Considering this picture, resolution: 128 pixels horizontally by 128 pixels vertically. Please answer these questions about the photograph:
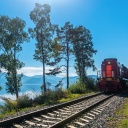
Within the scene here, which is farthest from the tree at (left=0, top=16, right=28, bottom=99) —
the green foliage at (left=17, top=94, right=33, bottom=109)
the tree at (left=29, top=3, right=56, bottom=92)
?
the green foliage at (left=17, top=94, right=33, bottom=109)

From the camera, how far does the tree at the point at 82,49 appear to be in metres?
52.0

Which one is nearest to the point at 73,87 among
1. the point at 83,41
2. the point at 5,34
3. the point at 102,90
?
the point at 102,90

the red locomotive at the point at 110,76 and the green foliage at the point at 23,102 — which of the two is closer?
the green foliage at the point at 23,102

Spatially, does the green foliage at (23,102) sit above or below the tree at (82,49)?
below

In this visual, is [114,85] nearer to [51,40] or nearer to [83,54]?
[51,40]

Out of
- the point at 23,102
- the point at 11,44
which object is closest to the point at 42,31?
the point at 11,44

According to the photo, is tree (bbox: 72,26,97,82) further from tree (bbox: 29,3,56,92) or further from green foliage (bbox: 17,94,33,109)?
green foliage (bbox: 17,94,33,109)

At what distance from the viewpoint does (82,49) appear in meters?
53.1

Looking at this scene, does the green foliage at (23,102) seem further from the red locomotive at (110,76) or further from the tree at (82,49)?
the tree at (82,49)

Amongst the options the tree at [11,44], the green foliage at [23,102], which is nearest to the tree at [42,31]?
the tree at [11,44]

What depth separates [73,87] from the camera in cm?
2989

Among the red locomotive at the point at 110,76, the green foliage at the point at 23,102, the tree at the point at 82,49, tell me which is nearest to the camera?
the green foliage at the point at 23,102

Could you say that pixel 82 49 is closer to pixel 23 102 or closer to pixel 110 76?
pixel 110 76

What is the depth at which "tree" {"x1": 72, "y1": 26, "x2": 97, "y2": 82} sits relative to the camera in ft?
171
